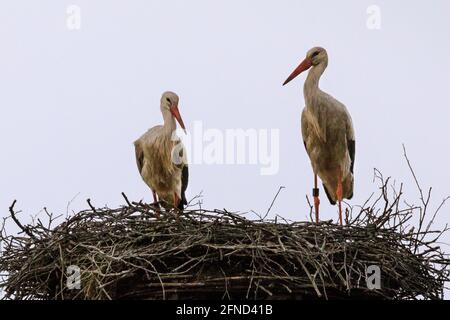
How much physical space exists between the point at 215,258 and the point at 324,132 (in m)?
2.25

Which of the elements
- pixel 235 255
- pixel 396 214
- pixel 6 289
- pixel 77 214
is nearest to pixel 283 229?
pixel 235 255

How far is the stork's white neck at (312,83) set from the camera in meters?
7.34

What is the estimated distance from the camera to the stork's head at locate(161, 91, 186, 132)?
7.18 metres

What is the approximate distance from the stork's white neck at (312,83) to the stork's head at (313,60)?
28 millimetres

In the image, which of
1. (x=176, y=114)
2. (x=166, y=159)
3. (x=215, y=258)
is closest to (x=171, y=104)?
(x=176, y=114)

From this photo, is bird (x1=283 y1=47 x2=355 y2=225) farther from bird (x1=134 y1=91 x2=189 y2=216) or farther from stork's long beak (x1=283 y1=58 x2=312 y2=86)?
bird (x1=134 y1=91 x2=189 y2=216)

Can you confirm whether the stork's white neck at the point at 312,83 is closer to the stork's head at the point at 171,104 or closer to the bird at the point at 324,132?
the bird at the point at 324,132

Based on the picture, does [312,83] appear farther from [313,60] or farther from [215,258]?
[215,258]

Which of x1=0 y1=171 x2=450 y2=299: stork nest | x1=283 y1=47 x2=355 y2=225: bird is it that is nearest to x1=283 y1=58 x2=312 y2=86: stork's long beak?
x1=283 y1=47 x2=355 y2=225: bird

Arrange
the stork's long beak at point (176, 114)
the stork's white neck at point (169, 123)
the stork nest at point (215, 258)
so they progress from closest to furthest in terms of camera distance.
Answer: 1. the stork nest at point (215, 258)
2. the stork's long beak at point (176, 114)
3. the stork's white neck at point (169, 123)

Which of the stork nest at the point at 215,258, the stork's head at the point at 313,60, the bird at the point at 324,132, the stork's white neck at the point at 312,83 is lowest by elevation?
the stork nest at the point at 215,258

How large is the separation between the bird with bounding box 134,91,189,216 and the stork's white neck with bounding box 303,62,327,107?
2.89 ft

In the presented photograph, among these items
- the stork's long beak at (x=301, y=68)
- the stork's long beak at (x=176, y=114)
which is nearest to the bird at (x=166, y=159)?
the stork's long beak at (x=176, y=114)

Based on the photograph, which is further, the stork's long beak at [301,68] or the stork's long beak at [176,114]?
the stork's long beak at [301,68]
